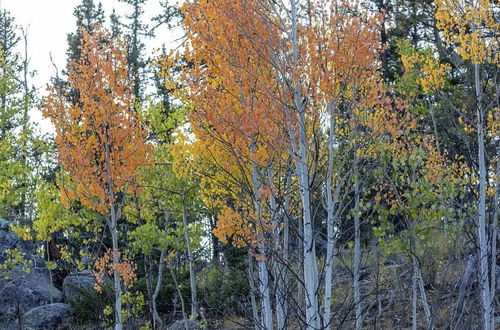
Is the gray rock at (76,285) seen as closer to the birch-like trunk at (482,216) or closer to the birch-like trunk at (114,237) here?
the birch-like trunk at (114,237)

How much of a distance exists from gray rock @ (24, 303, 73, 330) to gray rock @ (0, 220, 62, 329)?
0.49 m

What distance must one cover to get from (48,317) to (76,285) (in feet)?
7.06

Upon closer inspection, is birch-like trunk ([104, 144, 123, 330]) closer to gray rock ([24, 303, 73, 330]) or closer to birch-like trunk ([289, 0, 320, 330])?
birch-like trunk ([289, 0, 320, 330])

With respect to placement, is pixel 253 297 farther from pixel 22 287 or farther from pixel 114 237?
pixel 22 287

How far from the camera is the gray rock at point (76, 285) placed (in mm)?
18948

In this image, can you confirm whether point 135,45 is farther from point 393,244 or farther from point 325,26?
point 325,26

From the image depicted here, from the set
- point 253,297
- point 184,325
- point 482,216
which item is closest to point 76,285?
point 184,325

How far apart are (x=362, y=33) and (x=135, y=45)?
81.6ft

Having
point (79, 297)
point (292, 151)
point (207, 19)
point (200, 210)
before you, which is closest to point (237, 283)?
point (200, 210)


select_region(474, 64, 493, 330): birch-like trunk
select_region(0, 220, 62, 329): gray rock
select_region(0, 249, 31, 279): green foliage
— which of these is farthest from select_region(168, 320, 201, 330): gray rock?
select_region(474, 64, 493, 330): birch-like trunk

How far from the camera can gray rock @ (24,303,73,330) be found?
17.1 m

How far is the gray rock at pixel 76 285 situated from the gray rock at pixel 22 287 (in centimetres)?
33

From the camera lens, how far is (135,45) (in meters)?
30.4

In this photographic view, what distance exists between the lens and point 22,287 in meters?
19.2
